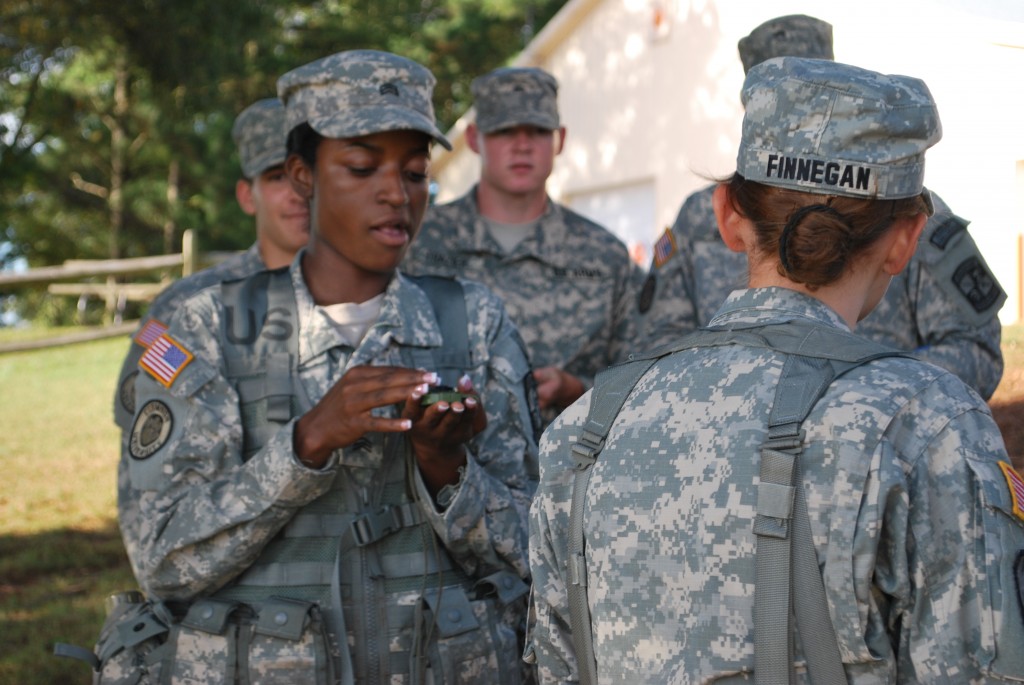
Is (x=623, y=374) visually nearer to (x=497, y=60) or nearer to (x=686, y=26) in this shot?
(x=686, y=26)

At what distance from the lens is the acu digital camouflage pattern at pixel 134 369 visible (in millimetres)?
2764

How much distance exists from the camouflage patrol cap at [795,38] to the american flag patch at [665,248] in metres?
0.71

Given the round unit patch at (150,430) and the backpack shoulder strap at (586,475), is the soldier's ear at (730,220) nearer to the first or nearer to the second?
the backpack shoulder strap at (586,475)

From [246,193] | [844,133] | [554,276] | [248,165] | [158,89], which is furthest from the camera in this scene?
[158,89]

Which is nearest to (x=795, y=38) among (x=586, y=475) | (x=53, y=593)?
(x=586, y=475)

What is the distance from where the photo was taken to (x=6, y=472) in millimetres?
9188

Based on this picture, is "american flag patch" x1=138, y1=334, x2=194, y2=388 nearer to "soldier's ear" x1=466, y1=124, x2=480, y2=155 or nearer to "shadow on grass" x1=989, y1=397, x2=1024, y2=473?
"shadow on grass" x1=989, y1=397, x2=1024, y2=473

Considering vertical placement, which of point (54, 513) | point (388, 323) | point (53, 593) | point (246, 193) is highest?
point (246, 193)

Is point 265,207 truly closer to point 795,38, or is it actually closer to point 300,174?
point 300,174

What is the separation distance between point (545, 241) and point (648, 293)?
69cm

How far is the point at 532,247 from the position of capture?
4.54 m

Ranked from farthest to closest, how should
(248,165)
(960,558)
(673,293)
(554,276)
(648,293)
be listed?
(248,165) < (554,276) < (648,293) < (673,293) < (960,558)

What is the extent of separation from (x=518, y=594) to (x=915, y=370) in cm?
126

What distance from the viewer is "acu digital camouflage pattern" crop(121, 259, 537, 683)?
239cm
